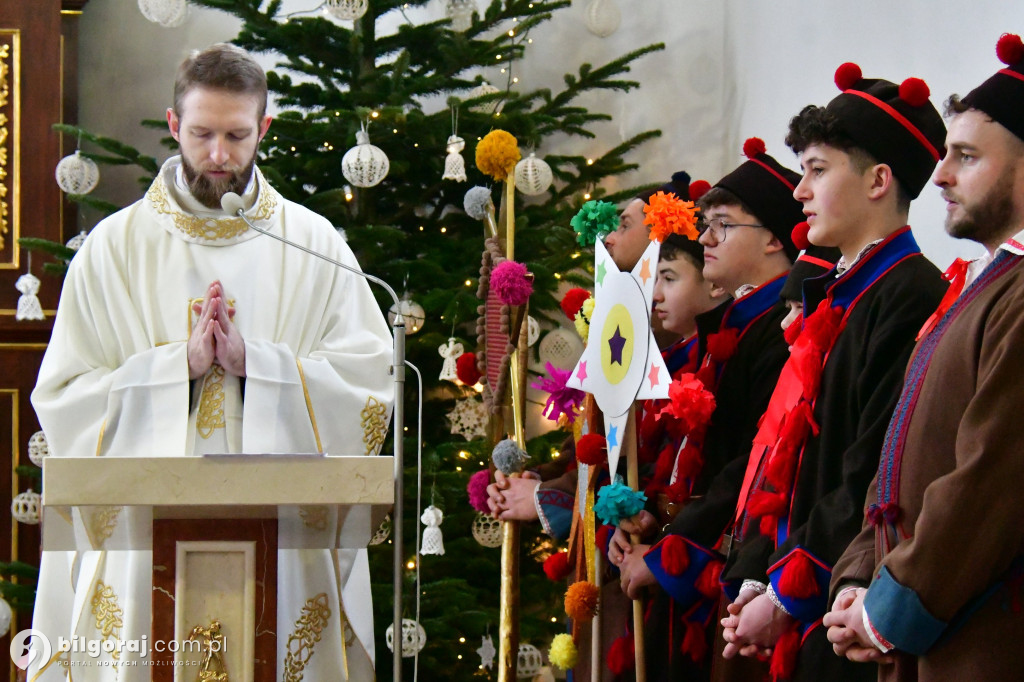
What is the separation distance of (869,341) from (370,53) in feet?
12.0

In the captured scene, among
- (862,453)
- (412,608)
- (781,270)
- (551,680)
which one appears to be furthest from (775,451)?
(551,680)

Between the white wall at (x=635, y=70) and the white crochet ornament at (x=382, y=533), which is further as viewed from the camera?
the white wall at (x=635, y=70)

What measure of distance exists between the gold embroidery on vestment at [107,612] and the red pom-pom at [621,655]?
4.48ft

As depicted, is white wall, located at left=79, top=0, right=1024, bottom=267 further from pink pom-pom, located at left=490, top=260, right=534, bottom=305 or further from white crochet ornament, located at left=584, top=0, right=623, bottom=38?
pink pom-pom, located at left=490, top=260, right=534, bottom=305

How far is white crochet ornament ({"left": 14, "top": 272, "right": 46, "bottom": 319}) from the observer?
18.4 ft

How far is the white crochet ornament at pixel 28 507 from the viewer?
5508 millimetres

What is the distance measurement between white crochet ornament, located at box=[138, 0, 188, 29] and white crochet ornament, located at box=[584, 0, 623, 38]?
2.07 metres

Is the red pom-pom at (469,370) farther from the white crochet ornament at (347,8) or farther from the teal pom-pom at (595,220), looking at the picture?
the white crochet ornament at (347,8)

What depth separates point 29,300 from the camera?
18.4 ft

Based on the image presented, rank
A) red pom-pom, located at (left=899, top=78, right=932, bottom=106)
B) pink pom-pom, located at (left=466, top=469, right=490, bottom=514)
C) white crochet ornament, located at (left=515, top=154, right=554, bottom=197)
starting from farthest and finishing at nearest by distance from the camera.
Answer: white crochet ornament, located at (left=515, top=154, right=554, bottom=197)
pink pom-pom, located at (left=466, top=469, right=490, bottom=514)
red pom-pom, located at (left=899, top=78, right=932, bottom=106)

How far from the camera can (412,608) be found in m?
5.33

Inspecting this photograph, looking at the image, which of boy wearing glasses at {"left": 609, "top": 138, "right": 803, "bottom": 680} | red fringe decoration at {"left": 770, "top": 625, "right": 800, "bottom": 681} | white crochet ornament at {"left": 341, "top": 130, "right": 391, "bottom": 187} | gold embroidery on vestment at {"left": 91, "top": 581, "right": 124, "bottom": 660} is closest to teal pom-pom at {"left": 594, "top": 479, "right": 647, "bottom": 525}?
boy wearing glasses at {"left": 609, "top": 138, "right": 803, "bottom": 680}

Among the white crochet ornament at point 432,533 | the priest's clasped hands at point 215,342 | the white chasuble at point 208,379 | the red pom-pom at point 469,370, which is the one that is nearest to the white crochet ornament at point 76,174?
the white chasuble at point 208,379

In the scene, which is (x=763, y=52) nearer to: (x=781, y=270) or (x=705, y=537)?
(x=781, y=270)
